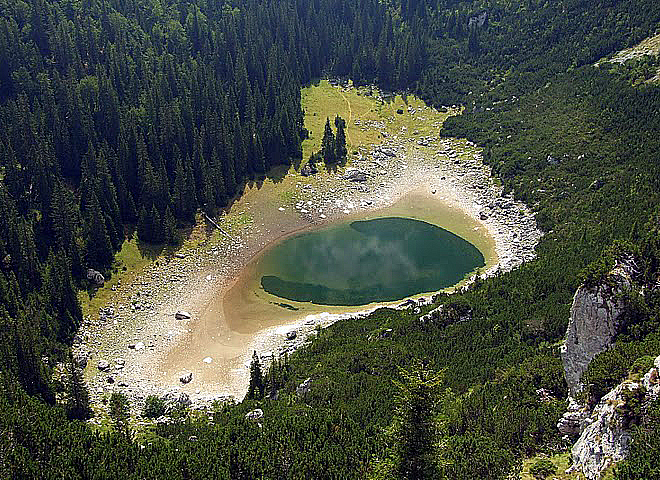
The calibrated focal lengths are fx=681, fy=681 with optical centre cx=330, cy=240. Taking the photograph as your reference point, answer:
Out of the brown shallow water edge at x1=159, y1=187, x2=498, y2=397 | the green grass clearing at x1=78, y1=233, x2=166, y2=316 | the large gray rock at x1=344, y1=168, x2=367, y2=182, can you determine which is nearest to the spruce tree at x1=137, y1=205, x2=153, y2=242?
the green grass clearing at x1=78, y1=233, x2=166, y2=316

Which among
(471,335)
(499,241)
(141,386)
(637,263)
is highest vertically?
(637,263)

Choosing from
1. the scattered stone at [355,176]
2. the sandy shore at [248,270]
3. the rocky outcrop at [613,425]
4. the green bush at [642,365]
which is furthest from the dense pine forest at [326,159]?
the scattered stone at [355,176]

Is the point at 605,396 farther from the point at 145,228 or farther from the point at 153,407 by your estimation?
the point at 145,228

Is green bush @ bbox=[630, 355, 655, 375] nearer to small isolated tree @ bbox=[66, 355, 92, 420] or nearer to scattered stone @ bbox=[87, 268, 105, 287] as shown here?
small isolated tree @ bbox=[66, 355, 92, 420]

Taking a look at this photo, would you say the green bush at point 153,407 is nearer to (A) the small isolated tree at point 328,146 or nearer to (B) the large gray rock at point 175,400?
(B) the large gray rock at point 175,400

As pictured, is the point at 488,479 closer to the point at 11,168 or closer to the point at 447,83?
the point at 11,168

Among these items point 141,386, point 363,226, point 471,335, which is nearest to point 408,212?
point 363,226

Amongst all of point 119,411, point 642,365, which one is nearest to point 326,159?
point 119,411
